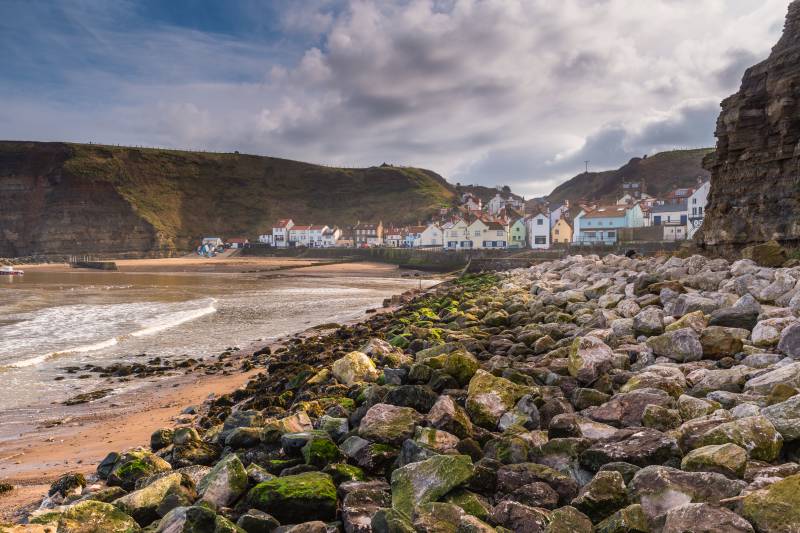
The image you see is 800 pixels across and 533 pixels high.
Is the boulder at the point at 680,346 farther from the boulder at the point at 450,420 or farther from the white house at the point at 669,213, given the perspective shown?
the white house at the point at 669,213

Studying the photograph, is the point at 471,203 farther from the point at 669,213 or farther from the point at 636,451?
the point at 636,451

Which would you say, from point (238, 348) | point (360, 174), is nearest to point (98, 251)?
point (360, 174)

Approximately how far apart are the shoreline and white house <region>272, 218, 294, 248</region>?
107858 millimetres

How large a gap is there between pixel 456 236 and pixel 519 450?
277 ft

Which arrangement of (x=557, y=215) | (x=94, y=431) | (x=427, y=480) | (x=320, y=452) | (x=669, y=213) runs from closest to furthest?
(x=427, y=480) < (x=320, y=452) < (x=94, y=431) < (x=669, y=213) < (x=557, y=215)

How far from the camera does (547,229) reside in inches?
2997

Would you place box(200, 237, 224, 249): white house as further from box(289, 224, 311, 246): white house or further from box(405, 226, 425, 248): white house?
box(405, 226, 425, 248): white house

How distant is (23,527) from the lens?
4078 mm

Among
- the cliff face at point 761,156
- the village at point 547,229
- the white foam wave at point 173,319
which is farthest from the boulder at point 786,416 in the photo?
the village at point 547,229

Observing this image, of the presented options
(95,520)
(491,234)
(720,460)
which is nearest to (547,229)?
(491,234)

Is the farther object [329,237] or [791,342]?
[329,237]

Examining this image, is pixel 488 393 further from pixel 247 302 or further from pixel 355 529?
pixel 247 302

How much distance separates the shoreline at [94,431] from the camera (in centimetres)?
667

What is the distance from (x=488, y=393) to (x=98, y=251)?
120849 millimetres
